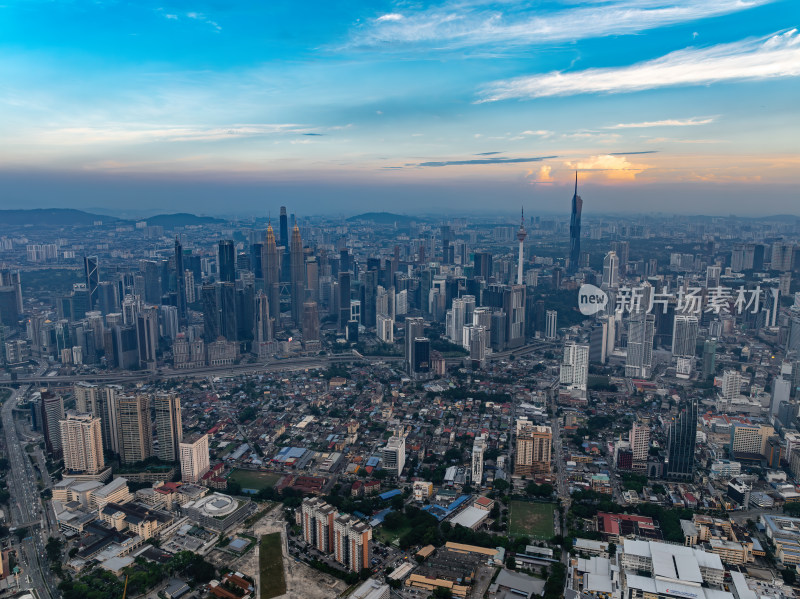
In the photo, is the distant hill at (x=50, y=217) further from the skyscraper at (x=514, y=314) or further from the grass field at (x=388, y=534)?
the grass field at (x=388, y=534)

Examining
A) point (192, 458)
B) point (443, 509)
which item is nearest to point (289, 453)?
point (192, 458)

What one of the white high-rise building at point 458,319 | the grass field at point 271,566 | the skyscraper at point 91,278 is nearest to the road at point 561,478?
the grass field at point 271,566

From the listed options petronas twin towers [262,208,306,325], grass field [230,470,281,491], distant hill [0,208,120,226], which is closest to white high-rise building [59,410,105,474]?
grass field [230,470,281,491]

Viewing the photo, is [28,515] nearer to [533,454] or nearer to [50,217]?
[533,454]

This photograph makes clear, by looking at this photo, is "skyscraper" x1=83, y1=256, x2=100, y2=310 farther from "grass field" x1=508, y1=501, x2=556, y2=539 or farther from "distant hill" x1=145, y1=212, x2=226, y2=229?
"distant hill" x1=145, y1=212, x2=226, y2=229

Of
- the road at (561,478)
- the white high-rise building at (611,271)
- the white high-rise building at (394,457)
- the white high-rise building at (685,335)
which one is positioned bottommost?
the road at (561,478)

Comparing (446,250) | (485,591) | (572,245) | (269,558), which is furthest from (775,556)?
(446,250)

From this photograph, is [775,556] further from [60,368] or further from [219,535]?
[60,368]
